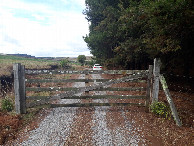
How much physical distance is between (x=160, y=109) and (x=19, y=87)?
6096 millimetres

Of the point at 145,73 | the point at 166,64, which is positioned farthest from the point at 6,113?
the point at 166,64

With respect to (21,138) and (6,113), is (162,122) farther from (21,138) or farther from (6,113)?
(6,113)

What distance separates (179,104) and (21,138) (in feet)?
24.9

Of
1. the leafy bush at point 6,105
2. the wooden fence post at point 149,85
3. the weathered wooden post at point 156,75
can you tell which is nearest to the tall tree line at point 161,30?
the weathered wooden post at point 156,75

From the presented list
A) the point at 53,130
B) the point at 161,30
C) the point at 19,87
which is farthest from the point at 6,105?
the point at 161,30

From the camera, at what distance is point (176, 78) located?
1257cm

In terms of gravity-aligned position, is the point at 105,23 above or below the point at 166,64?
above

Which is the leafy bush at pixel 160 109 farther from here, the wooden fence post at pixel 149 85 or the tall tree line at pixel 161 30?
the tall tree line at pixel 161 30

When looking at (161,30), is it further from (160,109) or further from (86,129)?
(86,129)

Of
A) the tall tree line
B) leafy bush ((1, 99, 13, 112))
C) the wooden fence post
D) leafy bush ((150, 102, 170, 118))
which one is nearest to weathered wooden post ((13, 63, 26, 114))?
leafy bush ((1, 99, 13, 112))

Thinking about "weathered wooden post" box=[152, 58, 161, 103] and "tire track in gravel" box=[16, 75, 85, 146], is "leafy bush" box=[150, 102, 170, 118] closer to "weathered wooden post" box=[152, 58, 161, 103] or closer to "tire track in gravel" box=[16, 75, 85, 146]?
"weathered wooden post" box=[152, 58, 161, 103]

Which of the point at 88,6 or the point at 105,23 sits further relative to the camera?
the point at 88,6

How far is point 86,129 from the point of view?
5.50 m

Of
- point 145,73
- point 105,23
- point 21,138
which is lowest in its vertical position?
point 21,138
